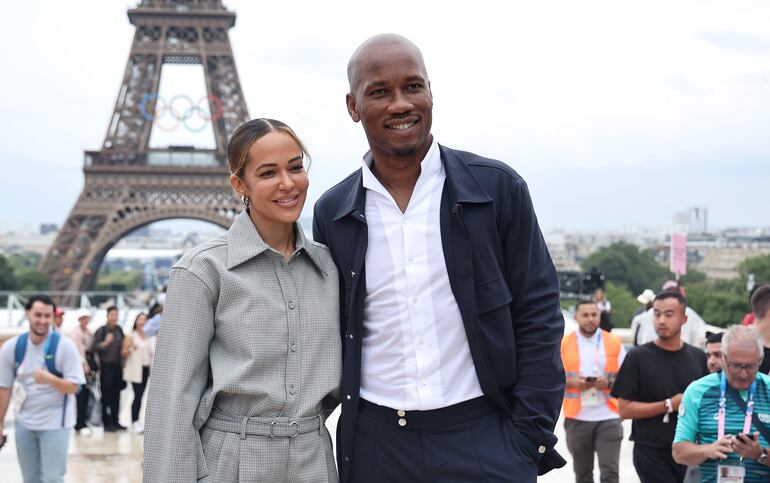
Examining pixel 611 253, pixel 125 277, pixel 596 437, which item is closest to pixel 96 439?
pixel 596 437

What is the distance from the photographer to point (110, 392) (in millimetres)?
10914

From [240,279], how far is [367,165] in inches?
22.6

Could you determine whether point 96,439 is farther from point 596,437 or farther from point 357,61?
point 357,61

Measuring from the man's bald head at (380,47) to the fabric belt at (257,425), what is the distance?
3.45ft

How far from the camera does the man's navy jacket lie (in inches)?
111

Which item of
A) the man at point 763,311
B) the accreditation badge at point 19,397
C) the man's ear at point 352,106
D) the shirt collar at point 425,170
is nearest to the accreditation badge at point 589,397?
the man at point 763,311

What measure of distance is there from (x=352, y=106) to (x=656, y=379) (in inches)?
138

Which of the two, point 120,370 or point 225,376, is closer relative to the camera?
point 225,376

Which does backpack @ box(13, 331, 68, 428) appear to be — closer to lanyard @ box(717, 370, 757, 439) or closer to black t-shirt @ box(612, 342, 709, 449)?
black t-shirt @ box(612, 342, 709, 449)

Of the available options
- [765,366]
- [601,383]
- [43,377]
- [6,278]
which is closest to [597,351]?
[601,383]

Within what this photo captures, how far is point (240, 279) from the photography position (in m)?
2.81

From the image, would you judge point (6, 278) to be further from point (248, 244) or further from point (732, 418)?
point (248, 244)

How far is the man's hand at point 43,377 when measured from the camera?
6441 mm

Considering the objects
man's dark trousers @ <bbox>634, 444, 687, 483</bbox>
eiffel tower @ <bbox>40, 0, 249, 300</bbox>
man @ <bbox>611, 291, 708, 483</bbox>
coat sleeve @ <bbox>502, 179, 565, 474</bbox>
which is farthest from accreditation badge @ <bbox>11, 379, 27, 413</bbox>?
eiffel tower @ <bbox>40, 0, 249, 300</bbox>
